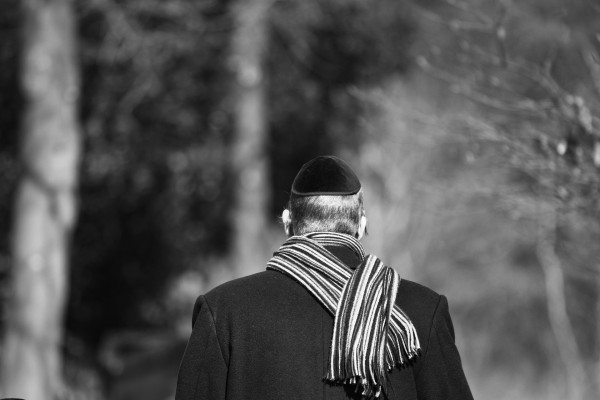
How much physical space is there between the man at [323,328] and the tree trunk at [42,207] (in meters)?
8.07

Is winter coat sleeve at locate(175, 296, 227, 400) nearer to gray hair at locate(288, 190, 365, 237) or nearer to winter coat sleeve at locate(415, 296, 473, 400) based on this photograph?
gray hair at locate(288, 190, 365, 237)

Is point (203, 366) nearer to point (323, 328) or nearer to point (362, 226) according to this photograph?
point (323, 328)

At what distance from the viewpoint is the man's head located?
3.07 meters

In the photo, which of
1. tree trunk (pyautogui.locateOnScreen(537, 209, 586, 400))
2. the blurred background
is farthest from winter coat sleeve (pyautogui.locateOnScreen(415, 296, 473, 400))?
the blurred background

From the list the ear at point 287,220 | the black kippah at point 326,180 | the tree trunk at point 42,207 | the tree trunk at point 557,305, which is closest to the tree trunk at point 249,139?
the tree trunk at point 42,207

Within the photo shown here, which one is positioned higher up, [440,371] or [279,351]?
[279,351]

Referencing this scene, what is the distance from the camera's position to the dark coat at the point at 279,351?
297 cm

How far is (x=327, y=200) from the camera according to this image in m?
3.07

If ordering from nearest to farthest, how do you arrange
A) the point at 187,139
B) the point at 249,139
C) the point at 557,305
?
the point at 249,139 → the point at 187,139 → the point at 557,305

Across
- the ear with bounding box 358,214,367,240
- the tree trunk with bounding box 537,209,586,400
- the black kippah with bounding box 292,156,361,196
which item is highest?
the black kippah with bounding box 292,156,361,196

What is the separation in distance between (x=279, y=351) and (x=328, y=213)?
45 centimetres

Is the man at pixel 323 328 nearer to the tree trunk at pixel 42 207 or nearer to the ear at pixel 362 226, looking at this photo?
the ear at pixel 362 226

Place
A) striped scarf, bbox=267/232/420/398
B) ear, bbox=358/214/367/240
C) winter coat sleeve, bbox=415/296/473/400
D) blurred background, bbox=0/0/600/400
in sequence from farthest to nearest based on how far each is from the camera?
blurred background, bbox=0/0/600/400, ear, bbox=358/214/367/240, winter coat sleeve, bbox=415/296/473/400, striped scarf, bbox=267/232/420/398

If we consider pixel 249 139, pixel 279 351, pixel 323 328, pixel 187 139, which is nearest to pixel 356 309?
pixel 323 328
